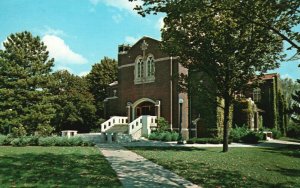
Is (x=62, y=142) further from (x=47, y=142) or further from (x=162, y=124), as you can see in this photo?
(x=162, y=124)

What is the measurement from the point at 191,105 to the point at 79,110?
14.7m

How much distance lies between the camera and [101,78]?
53625 millimetres

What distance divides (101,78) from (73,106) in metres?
14.6

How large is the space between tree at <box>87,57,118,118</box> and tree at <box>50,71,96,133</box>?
8.11 metres

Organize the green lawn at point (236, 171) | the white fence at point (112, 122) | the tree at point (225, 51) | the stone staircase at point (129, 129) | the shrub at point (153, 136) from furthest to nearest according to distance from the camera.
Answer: the white fence at point (112, 122), the shrub at point (153, 136), the stone staircase at point (129, 129), the tree at point (225, 51), the green lawn at point (236, 171)

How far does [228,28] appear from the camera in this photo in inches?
702

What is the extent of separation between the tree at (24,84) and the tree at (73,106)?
4832 mm

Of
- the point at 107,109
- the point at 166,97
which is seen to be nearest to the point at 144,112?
the point at 166,97

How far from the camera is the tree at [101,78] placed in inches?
2103

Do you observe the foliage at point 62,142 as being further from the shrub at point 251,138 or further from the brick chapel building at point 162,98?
the shrub at point 251,138

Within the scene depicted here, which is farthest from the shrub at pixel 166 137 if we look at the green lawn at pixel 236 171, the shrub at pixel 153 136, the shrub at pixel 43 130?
the green lawn at pixel 236 171

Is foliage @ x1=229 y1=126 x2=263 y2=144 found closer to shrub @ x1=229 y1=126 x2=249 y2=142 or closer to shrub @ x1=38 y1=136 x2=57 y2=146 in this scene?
shrub @ x1=229 y1=126 x2=249 y2=142

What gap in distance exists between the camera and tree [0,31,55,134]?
31.2 m

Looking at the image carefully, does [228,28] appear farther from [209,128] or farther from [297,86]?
[297,86]
